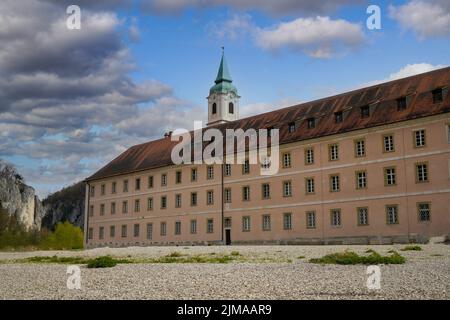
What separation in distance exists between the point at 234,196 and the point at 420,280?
31540 millimetres

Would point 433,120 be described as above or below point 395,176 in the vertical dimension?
above

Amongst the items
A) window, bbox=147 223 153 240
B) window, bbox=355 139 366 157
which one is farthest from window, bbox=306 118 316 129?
window, bbox=147 223 153 240

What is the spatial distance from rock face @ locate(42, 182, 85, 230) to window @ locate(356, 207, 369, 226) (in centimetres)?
11145

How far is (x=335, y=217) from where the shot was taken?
35.8m

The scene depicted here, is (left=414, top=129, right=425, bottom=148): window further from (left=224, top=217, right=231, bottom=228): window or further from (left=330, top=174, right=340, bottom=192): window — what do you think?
(left=224, top=217, right=231, bottom=228): window

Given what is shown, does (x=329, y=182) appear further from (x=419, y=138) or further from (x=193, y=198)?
(x=193, y=198)

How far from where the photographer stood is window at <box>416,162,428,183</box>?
31.6 meters

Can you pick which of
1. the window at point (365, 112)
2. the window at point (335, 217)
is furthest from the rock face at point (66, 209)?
the window at point (365, 112)

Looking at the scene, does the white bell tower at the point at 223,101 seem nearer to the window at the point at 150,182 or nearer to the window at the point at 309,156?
the window at the point at 150,182

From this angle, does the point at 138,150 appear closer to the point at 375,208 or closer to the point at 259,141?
the point at 259,141

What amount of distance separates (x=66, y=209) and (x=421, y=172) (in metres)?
123

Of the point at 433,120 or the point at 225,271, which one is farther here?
the point at 433,120

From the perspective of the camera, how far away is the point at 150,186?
50.7 metres
